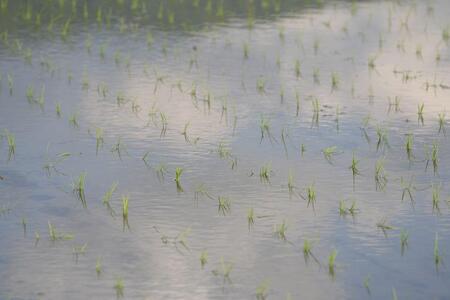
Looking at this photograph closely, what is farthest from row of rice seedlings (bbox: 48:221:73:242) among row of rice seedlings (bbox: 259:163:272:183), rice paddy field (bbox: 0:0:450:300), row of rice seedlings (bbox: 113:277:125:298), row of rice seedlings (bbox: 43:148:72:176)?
row of rice seedlings (bbox: 259:163:272:183)

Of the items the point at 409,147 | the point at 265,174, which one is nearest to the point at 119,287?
the point at 265,174

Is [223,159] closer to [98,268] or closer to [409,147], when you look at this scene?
[409,147]

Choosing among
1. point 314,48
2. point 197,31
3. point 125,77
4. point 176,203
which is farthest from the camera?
point 197,31

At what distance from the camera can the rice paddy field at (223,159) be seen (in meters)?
3.82

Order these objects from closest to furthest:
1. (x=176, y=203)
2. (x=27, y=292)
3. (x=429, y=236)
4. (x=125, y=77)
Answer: (x=27, y=292), (x=429, y=236), (x=176, y=203), (x=125, y=77)

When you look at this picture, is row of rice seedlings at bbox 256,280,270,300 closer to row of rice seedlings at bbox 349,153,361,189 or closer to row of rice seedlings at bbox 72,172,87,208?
row of rice seedlings at bbox 72,172,87,208

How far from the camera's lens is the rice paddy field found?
3818 mm

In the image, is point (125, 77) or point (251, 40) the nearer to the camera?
point (125, 77)

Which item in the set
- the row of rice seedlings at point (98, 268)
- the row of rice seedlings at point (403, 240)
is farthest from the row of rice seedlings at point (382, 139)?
the row of rice seedlings at point (98, 268)

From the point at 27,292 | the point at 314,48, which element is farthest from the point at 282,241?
the point at 314,48

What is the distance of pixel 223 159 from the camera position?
5305mm

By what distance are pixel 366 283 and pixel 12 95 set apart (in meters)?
3.77

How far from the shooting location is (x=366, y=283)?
3.68m

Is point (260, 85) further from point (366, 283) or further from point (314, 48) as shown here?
point (366, 283)
